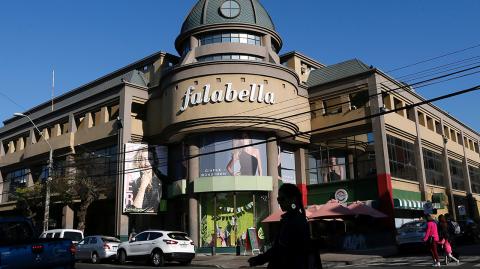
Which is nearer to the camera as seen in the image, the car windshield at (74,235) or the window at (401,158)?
the car windshield at (74,235)

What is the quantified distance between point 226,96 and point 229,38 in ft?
18.2

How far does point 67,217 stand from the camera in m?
39.4

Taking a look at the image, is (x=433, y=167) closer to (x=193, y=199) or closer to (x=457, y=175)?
(x=457, y=175)

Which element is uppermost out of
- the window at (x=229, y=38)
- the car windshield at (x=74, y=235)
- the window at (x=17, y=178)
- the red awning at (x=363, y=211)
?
the window at (x=229, y=38)

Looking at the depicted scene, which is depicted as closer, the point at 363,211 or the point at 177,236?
the point at 177,236

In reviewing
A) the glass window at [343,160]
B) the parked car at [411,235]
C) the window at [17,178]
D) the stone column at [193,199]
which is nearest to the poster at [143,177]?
the stone column at [193,199]

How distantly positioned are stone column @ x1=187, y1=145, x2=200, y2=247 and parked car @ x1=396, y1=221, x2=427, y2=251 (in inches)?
543

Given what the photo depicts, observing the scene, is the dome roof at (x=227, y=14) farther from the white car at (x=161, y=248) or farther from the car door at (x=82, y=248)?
the white car at (x=161, y=248)

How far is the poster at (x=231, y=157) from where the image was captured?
31.8 meters

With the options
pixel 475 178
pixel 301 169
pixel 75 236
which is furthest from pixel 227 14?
pixel 475 178

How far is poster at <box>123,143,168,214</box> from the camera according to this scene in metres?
33.5

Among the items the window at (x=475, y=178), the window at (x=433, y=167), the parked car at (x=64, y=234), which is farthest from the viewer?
the window at (x=475, y=178)

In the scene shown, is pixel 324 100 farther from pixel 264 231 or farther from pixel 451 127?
pixel 451 127

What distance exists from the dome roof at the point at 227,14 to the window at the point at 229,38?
863 mm
